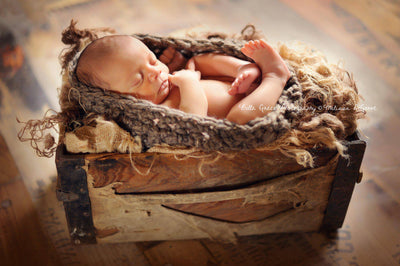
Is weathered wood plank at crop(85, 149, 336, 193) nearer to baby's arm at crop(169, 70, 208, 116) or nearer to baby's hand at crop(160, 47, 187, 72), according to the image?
baby's arm at crop(169, 70, 208, 116)

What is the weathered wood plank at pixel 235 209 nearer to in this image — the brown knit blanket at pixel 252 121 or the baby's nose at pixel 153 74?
the brown knit blanket at pixel 252 121

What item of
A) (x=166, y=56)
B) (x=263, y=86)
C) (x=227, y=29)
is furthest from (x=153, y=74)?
(x=227, y=29)

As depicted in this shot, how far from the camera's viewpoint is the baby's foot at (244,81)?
1115 mm

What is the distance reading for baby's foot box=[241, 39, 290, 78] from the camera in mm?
1122

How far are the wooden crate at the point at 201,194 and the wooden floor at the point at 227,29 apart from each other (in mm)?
51

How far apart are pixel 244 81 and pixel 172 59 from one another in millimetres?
255

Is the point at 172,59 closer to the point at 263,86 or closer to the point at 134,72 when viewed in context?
the point at 134,72

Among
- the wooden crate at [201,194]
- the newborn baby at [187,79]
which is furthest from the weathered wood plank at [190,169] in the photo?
the newborn baby at [187,79]

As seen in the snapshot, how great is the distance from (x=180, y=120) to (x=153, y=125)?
69 millimetres

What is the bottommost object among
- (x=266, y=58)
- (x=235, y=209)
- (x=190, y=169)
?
(x=235, y=209)

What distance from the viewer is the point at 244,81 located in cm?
112

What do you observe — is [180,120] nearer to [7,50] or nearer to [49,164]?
[49,164]

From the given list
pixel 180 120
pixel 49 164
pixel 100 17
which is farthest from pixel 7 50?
pixel 180 120

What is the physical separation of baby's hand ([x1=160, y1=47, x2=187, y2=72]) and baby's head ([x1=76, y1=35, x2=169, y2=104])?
12cm
